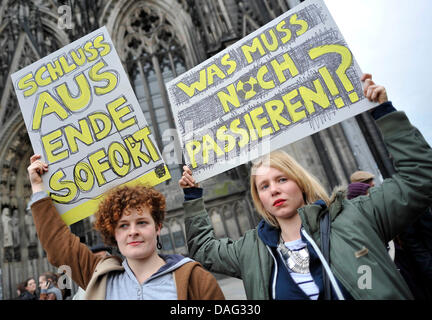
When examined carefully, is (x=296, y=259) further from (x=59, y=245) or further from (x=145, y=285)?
(x=59, y=245)

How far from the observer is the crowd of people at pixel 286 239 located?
0.96 metres

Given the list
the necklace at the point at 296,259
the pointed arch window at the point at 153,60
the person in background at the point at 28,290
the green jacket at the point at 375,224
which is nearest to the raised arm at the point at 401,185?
the green jacket at the point at 375,224

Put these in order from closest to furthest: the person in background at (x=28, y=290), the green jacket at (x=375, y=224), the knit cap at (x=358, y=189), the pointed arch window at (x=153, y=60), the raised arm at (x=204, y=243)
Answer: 1. the green jacket at (x=375, y=224)
2. the raised arm at (x=204, y=243)
3. the knit cap at (x=358, y=189)
4. the person in background at (x=28, y=290)
5. the pointed arch window at (x=153, y=60)

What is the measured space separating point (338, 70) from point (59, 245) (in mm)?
1686

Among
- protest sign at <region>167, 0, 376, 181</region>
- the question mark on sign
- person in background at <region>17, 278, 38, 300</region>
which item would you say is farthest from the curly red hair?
person in background at <region>17, 278, 38, 300</region>

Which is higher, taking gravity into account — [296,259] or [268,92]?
[268,92]

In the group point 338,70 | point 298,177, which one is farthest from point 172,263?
point 338,70

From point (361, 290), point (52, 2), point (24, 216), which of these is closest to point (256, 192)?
point (361, 290)

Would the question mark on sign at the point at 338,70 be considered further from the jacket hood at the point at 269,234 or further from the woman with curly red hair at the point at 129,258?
the woman with curly red hair at the point at 129,258

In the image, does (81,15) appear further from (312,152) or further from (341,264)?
(341,264)

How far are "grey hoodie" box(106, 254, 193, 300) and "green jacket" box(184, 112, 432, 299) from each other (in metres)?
0.33

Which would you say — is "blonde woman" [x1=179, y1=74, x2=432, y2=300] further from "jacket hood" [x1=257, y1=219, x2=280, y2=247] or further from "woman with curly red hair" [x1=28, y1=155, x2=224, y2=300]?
"woman with curly red hair" [x1=28, y1=155, x2=224, y2=300]

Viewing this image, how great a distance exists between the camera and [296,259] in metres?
1.06

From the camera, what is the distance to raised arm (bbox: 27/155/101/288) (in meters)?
1.14
